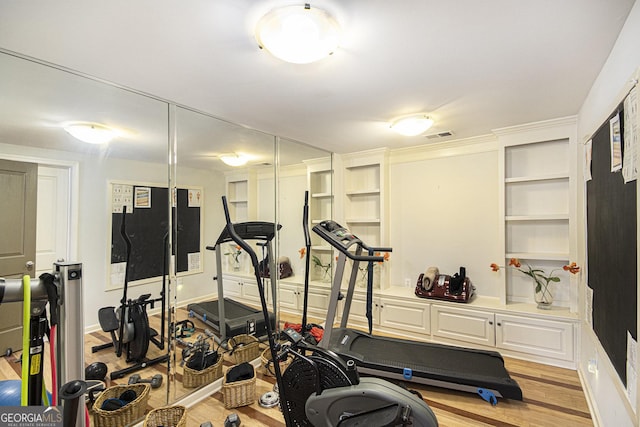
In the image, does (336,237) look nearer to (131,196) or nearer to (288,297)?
(288,297)

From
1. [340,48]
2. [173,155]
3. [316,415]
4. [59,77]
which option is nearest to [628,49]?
[340,48]

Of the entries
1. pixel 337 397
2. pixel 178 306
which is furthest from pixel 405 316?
pixel 178 306

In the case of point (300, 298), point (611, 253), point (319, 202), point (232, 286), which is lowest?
point (300, 298)

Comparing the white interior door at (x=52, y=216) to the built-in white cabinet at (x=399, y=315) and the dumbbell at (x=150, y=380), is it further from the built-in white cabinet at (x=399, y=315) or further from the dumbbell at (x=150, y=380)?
the built-in white cabinet at (x=399, y=315)

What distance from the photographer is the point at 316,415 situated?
1.74 m

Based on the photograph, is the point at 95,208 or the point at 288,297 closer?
the point at 95,208

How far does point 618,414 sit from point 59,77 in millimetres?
3796

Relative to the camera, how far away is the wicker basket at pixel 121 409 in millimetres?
1979

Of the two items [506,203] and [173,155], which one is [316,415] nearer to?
[173,155]

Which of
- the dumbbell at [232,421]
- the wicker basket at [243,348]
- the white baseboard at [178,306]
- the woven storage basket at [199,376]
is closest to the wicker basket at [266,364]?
the wicker basket at [243,348]

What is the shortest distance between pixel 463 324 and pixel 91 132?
151 inches

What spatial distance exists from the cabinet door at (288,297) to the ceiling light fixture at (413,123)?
2286 mm

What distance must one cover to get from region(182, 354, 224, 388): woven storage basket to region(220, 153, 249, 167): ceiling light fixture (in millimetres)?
1876

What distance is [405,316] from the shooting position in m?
3.75
